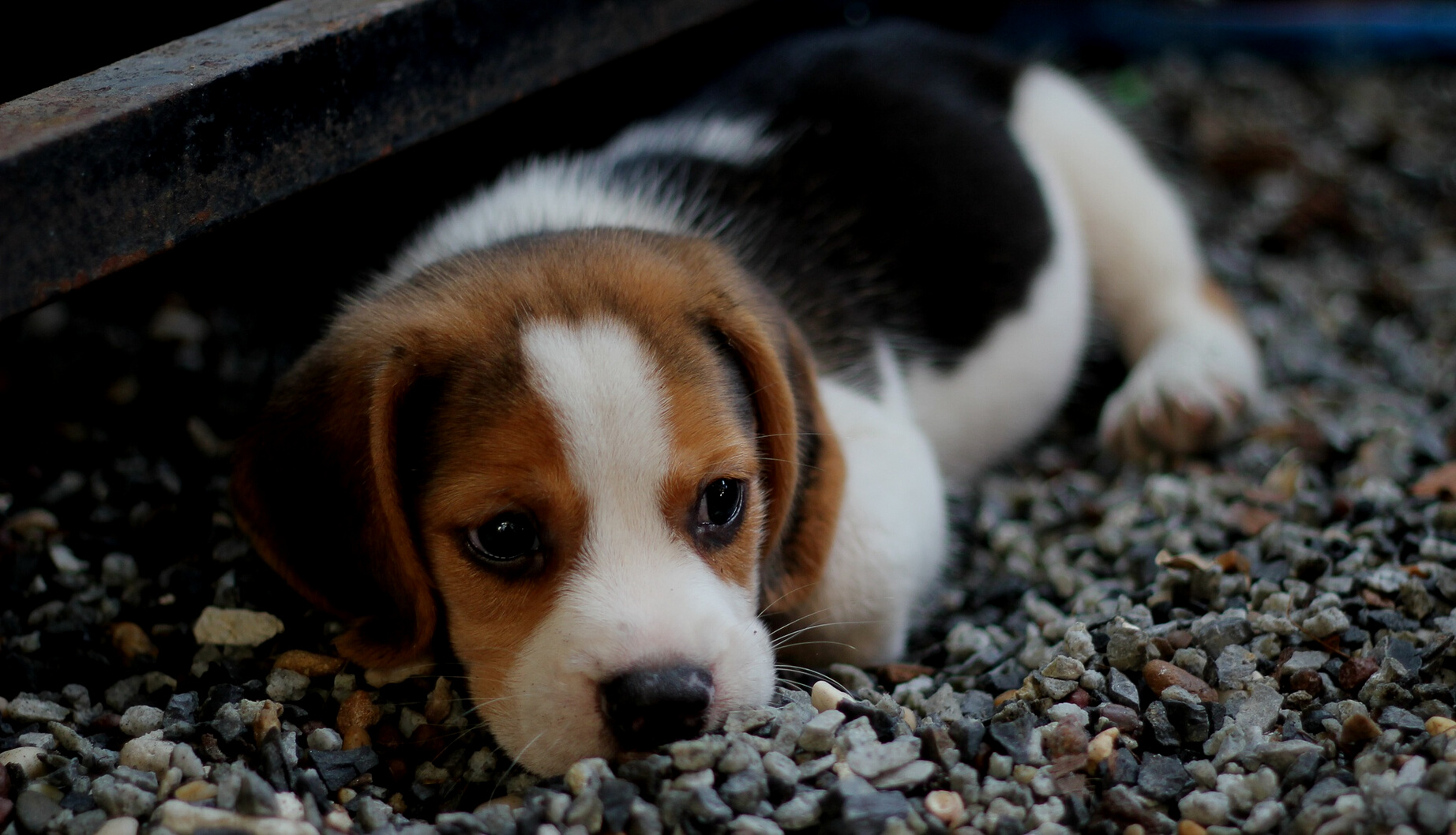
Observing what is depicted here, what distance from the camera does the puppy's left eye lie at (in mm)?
2736

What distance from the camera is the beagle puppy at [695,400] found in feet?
8.45

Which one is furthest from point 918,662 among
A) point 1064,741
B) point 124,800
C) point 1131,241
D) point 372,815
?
point 1131,241

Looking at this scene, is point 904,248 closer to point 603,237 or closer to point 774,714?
point 603,237

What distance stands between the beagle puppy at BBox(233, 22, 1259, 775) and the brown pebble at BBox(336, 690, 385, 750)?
82mm

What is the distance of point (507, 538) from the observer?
2637 mm

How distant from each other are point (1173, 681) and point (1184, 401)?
154 centimetres

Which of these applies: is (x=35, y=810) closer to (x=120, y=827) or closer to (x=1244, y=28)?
(x=120, y=827)

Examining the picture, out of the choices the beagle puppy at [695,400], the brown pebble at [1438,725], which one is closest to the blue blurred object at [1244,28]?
the beagle puppy at [695,400]

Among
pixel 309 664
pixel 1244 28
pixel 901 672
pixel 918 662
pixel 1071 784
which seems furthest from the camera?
pixel 1244 28

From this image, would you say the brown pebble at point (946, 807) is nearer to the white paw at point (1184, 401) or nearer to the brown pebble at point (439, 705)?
the brown pebble at point (439, 705)

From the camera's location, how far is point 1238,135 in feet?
20.4

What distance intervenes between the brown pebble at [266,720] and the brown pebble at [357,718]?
0.13 metres

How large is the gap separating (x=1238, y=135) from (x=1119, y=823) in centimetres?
461

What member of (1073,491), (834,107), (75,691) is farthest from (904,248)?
(75,691)
